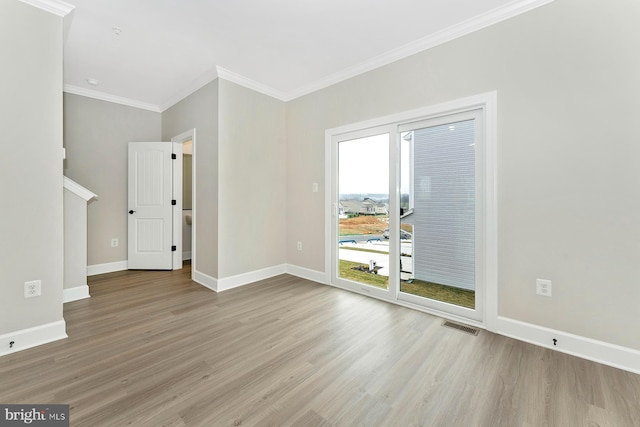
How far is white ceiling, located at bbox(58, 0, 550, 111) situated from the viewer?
224cm

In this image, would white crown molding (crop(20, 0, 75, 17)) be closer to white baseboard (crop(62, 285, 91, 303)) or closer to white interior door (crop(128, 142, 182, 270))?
white interior door (crop(128, 142, 182, 270))

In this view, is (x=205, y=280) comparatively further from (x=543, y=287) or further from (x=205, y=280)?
(x=543, y=287)

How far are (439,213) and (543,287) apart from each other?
3.32 feet

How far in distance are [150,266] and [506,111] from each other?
512 centimetres

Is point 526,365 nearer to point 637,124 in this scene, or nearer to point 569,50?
point 637,124

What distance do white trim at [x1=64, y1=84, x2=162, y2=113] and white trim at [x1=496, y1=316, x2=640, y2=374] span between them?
18.7 ft

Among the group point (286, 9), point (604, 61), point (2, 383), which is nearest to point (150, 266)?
point (2, 383)

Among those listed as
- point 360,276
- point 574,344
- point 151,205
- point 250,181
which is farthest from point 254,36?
point 574,344

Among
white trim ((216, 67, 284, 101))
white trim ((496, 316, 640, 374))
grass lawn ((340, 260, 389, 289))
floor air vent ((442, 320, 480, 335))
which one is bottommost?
floor air vent ((442, 320, 480, 335))

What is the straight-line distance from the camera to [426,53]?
267cm

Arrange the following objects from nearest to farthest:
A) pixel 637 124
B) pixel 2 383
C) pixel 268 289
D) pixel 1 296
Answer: pixel 2 383, pixel 637 124, pixel 1 296, pixel 268 289

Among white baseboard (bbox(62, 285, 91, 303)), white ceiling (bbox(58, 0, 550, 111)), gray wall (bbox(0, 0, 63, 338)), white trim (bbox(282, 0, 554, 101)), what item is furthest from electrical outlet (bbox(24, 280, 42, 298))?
white trim (bbox(282, 0, 554, 101))

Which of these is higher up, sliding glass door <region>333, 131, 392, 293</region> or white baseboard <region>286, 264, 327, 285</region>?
sliding glass door <region>333, 131, 392, 293</region>

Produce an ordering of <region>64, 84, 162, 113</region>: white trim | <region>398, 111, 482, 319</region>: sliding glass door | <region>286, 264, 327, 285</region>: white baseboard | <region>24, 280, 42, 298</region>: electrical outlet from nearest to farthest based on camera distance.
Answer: <region>24, 280, 42, 298</region>: electrical outlet → <region>398, 111, 482, 319</region>: sliding glass door → <region>286, 264, 327, 285</region>: white baseboard → <region>64, 84, 162, 113</region>: white trim
